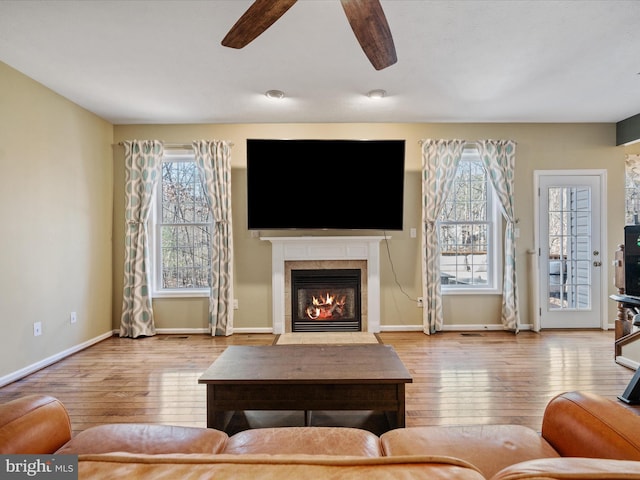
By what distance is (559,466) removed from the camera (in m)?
0.55

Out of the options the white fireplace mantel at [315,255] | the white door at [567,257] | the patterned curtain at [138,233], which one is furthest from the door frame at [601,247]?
the patterned curtain at [138,233]

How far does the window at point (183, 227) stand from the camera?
15.2 ft

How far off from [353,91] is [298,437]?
10.7ft

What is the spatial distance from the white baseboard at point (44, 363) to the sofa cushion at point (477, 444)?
3340 millimetres

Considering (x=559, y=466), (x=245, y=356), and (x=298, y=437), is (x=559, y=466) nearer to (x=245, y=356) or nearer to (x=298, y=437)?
(x=298, y=437)

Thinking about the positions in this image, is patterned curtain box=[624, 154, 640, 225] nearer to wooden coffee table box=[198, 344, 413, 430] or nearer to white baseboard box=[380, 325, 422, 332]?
white baseboard box=[380, 325, 422, 332]

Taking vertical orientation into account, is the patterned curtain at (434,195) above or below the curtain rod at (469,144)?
below

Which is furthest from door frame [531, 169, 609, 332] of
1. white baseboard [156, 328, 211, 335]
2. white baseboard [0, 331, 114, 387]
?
white baseboard [0, 331, 114, 387]

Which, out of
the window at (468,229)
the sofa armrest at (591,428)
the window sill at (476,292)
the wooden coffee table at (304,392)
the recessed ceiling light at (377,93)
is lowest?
the wooden coffee table at (304,392)

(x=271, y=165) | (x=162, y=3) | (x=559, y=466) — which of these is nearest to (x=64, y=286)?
(x=271, y=165)

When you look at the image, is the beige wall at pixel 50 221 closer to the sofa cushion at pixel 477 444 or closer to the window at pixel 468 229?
the sofa cushion at pixel 477 444

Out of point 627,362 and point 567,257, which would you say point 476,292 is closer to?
point 567,257

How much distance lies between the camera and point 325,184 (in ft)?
13.6

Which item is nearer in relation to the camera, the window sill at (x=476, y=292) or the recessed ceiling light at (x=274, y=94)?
the recessed ceiling light at (x=274, y=94)
